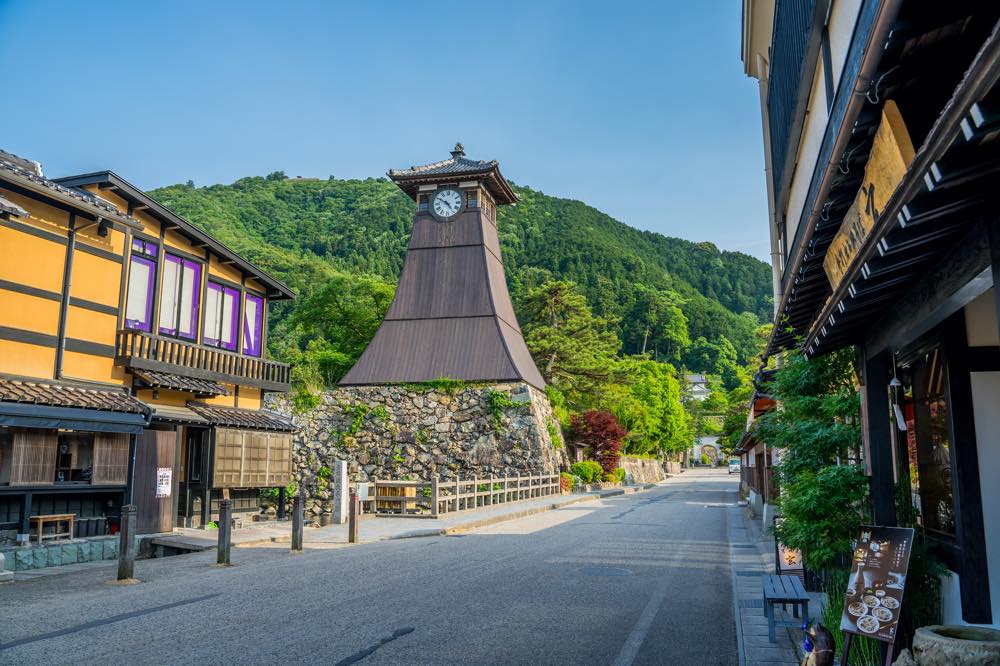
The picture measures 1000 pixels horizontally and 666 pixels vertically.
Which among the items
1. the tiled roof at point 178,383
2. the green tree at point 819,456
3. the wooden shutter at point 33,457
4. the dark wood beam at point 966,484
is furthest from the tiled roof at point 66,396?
the dark wood beam at point 966,484

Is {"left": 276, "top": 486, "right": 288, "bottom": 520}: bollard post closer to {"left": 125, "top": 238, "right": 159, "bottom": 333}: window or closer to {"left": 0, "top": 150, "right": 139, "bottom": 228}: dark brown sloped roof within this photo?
{"left": 125, "top": 238, "right": 159, "bottom": 333}: window

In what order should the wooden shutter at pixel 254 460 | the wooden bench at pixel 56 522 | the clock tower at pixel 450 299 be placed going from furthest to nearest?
the clock tower at pixel 450 299
the wooden shutter at pixel 254 460
the wooden bench at pixel 56 522

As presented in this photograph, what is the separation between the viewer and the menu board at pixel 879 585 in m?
5.02

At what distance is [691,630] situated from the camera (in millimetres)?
7621

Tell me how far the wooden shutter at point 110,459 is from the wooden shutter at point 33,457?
36.9 inches

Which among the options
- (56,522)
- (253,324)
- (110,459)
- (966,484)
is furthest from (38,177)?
(966,484)

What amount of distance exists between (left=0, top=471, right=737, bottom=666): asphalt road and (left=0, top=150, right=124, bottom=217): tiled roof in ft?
22.5

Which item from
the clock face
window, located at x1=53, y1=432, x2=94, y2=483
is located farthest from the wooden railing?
the clock face

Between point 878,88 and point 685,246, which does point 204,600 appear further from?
point 685,246

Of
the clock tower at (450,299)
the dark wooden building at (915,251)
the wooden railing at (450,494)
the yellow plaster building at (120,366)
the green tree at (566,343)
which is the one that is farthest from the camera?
the green tree at (566,343)

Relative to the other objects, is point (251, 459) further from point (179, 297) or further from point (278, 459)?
point (179, 297)

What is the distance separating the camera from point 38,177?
13523 mm

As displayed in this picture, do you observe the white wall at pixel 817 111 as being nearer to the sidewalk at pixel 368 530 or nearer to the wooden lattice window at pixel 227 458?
the sidewalk at pixel 368 530

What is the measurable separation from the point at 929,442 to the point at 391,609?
234 inches
